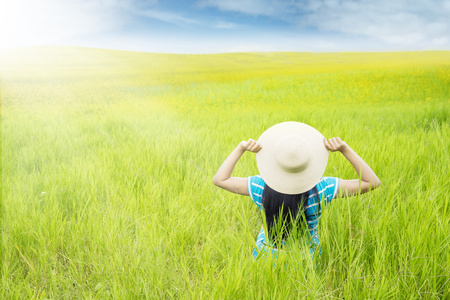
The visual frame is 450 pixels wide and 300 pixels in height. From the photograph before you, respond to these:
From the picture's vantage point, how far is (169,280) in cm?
155

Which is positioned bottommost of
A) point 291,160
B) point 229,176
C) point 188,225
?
point 188,225

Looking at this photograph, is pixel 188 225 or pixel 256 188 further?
pixel 188 225

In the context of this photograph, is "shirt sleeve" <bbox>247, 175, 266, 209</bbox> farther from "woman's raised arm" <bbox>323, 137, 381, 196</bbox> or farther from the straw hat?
"woman's raised arm" <bbox>323, 137, 381, 196</bbox>

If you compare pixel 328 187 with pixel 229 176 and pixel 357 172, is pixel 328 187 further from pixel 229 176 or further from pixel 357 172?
pixel 229 176

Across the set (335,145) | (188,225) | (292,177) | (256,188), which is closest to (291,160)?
(292,177)

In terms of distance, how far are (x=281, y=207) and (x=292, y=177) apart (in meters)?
0.23

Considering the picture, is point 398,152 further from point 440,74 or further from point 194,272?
point 440,74

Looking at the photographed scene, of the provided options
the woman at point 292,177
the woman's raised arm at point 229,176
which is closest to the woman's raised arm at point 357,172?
the woman at point 292,177

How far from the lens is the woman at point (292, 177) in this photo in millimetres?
1404

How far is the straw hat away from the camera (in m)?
1.39

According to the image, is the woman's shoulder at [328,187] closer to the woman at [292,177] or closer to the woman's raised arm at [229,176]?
the woman at [292,177]

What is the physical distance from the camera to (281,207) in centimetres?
160

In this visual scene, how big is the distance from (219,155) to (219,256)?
1.85 meters

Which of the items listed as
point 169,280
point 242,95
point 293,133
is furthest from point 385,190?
point 242,95
